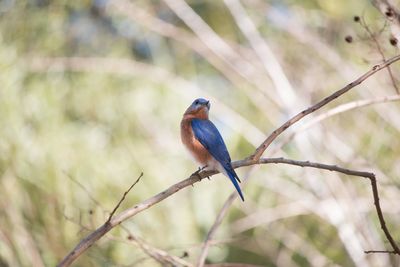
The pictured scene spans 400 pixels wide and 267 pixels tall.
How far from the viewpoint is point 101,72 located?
277 inches

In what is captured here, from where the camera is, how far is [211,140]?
465 centimetres

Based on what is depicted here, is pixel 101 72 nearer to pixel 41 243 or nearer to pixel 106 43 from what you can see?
pixel 106 43

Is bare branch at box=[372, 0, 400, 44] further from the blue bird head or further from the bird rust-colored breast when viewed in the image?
the blue bird head

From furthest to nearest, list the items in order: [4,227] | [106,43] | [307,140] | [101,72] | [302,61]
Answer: [302,61]
[106,43]
[101,72]
[307,140]
[4,227]

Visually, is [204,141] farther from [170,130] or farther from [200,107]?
[170,130]

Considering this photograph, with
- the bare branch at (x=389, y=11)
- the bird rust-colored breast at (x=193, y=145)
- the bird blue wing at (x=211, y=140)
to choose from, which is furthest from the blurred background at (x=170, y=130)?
the bare branch at (x=389, y=11)

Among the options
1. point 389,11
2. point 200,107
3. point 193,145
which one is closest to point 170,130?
point 200,107

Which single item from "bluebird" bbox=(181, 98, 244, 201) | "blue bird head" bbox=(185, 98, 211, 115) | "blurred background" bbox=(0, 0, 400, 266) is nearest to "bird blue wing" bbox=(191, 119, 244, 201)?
"bluebird" bbox=(181, 98, 244, 201)

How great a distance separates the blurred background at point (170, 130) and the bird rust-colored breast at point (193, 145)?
0.69 metres

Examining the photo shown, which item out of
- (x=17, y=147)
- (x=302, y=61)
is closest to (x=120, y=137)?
(x=17, y=147)

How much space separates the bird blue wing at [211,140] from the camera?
4320 millimetres

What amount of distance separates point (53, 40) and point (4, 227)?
196cm

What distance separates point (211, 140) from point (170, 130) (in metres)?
3.05

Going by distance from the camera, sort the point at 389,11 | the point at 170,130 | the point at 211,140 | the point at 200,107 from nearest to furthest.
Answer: the point at 389,11 < the point at 211,140 < the point at 200,107 < the point at 170,130
